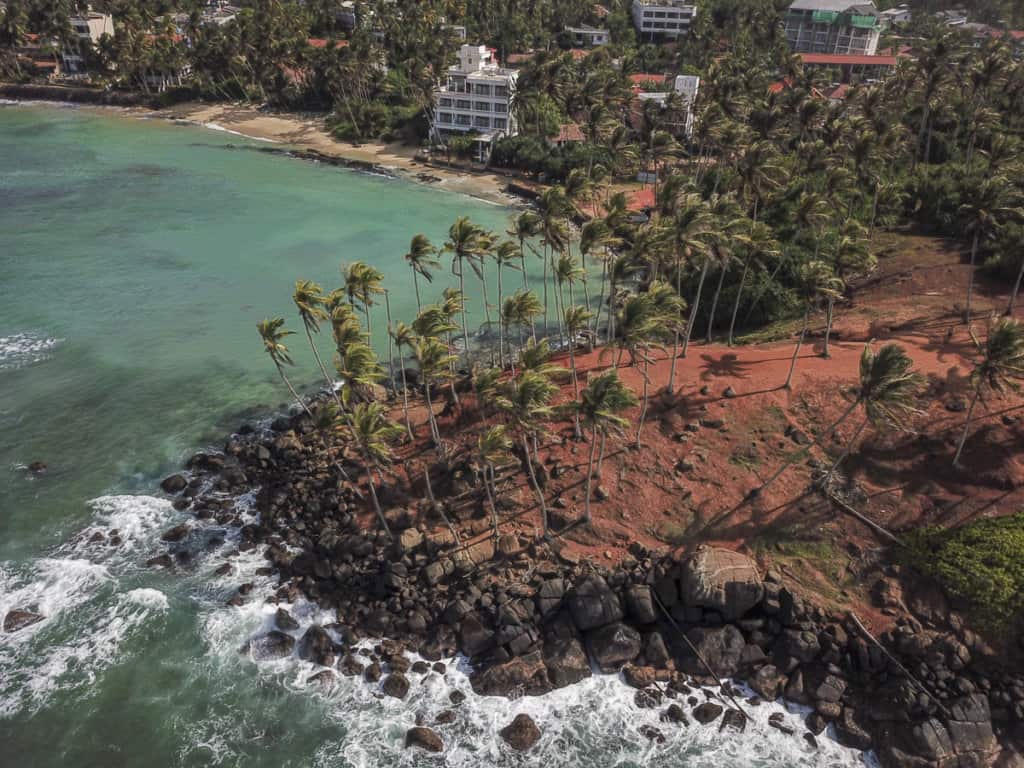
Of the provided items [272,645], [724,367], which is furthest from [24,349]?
[724,367]

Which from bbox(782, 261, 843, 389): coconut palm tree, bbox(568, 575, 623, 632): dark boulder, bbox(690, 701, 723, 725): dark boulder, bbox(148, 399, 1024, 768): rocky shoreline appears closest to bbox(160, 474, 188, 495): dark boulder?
bbox(148, 399, 1024, 768): rocky shoreline

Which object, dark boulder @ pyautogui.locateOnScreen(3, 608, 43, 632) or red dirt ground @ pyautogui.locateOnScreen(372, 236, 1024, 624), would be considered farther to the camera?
red dirt ground @ pyautogui.locateOnScreen(372, 236, 1024, 624)

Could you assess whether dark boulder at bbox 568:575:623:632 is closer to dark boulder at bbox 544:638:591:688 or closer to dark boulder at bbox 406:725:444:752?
dark boulder at bbox 544:638:591:688

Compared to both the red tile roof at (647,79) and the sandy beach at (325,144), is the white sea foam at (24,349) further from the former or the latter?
the red tile roof at (647,79)

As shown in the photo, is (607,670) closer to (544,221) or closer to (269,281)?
(544,221)

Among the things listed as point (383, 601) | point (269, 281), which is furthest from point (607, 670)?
point (269, 281)

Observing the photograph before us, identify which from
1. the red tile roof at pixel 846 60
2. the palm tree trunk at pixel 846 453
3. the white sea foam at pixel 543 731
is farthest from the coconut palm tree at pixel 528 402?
the red tile roof at pixel 846 60
